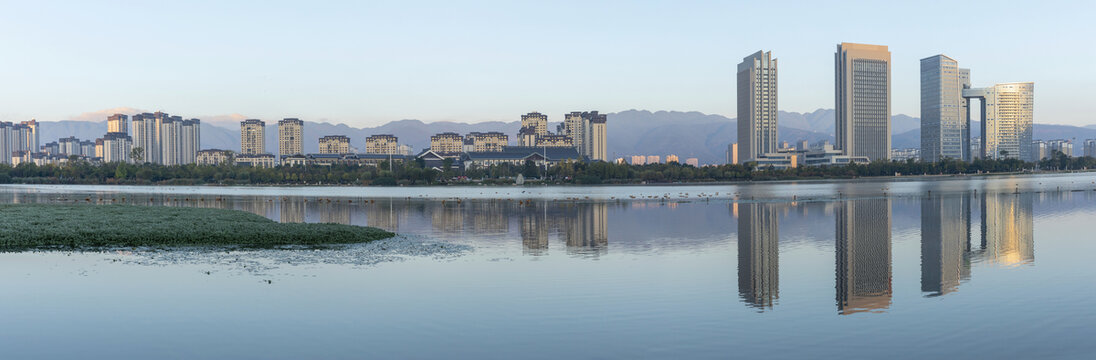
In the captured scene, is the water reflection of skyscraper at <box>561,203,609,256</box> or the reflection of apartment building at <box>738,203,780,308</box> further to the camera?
the water reflection of skyscraper at <box>561,203,609,256</box>

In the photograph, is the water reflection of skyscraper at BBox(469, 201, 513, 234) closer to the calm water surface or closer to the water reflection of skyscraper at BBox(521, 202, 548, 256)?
the water reflection of skyscraper at BBox(521, 202, 548, 256)

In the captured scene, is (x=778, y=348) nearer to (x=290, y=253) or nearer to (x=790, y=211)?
(x=290, y=253)

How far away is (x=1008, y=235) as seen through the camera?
40.7 m

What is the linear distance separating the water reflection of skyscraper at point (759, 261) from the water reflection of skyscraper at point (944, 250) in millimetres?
4548

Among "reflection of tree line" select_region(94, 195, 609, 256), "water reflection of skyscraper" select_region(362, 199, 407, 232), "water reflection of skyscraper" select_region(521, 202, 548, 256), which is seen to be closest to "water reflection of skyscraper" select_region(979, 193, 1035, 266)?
"reflection of tree line" select_region(94, 195, 609, 256)

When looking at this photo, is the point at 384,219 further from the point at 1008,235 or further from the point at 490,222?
the point at 1008,235

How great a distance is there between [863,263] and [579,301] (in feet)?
45.8

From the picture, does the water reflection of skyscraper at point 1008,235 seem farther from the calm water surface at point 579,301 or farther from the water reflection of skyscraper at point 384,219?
the water reflection of skyscraper at point 384,219

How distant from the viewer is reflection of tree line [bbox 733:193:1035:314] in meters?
22.7

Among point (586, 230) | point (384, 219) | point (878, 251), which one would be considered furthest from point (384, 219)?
point (878, 251)

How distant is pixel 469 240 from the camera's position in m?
39.4

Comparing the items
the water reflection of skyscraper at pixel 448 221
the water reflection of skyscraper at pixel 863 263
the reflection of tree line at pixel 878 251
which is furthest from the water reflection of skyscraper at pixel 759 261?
the water reflection of skyscraper at pixel 448 221

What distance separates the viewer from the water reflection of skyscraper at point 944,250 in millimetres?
24469

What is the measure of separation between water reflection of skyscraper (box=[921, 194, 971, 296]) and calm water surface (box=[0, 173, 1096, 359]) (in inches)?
7.2
